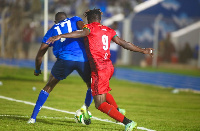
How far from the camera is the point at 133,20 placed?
51.1m

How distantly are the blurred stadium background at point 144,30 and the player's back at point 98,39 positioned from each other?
3351 centimetres

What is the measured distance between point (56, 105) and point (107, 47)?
181 inches

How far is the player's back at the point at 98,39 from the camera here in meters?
7.56

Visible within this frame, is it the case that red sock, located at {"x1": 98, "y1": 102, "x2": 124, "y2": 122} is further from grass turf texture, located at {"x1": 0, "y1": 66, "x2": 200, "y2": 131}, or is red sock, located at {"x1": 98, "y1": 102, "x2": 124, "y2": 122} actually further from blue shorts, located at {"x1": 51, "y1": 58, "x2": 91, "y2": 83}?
blue shorts, located at {"x1": 51, "y1": 58, "x2": 91, "y2": 83}

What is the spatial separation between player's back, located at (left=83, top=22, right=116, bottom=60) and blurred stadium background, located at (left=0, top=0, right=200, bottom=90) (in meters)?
33.5

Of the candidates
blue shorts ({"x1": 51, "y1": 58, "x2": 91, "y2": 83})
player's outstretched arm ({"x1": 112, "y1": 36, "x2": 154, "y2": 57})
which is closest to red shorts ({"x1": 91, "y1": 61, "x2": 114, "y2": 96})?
player's outstretched arm ({"x1": 112, "y1": 36, "x2": 154, "y2": 57})

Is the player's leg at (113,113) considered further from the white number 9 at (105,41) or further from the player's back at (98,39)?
the white number 9 at (105,41)

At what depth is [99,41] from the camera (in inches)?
299

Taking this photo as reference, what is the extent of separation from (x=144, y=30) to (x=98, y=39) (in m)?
43.9

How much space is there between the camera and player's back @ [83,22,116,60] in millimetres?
7562

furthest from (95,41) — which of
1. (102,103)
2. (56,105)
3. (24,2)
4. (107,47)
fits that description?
(24,2)

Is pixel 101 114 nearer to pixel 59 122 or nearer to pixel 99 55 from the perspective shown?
pixel 59 122

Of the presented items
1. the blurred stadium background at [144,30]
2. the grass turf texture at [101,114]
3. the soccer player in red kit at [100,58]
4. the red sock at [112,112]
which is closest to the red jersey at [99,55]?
the soccer player in red kit at [100,58]

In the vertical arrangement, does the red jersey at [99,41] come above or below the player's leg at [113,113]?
above
